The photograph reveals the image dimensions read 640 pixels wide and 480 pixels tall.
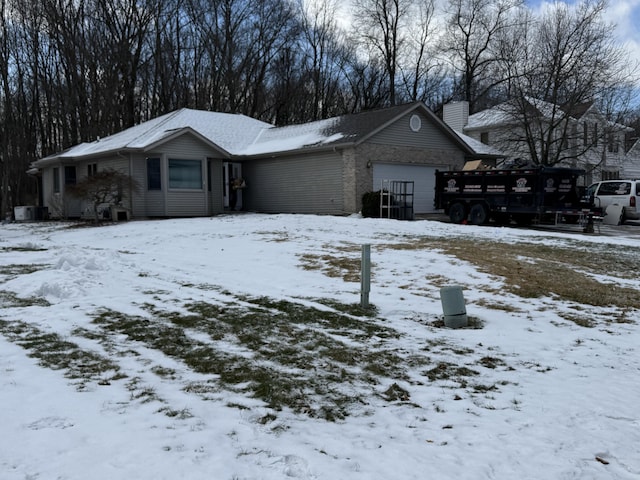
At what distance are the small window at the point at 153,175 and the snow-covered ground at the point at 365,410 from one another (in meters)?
13.4

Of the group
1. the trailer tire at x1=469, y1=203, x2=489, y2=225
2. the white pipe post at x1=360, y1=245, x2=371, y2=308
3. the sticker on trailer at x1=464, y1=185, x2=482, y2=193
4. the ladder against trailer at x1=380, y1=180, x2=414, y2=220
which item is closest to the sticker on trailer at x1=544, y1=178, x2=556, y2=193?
the trailer tire at x1=469, y1=203, x2=489, y2=225

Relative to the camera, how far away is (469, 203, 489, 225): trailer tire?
58.9ft

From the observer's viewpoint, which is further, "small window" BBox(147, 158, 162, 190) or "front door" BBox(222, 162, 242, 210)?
"front door" BBox(222, 162, 242, 210)

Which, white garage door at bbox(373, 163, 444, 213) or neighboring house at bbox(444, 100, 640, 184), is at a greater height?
neighboring house at bbox(444, 100, 640, 184)

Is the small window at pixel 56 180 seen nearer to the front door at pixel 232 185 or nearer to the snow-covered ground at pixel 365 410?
the front door at pixel 232 185

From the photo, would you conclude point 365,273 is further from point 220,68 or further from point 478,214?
point 220,68

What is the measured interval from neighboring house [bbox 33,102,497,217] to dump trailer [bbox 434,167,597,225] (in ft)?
10.5

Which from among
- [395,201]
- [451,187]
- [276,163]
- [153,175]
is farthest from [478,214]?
[153,175]

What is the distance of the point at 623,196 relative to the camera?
20.5 m

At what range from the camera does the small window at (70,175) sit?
77.8 feet

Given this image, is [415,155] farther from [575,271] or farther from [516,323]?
[516,323]

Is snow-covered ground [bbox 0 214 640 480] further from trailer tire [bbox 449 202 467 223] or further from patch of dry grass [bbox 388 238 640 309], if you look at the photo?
trailer tire [bbox 449 202 467 223]

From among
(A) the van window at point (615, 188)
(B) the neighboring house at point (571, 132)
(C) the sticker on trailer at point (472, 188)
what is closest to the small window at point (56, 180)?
(C) the sticker on trailer at point (472, 188)

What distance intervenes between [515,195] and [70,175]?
63.1 ft
